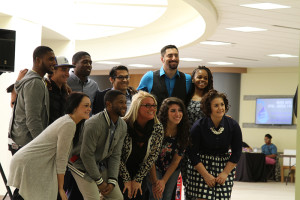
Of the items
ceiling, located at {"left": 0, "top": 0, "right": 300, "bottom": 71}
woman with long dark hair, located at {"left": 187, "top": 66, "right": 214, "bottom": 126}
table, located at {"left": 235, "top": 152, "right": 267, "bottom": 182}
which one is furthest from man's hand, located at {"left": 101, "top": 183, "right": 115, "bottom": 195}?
table, located at {"left": 235, "top": 152, "right": 267, "bottom": 182}

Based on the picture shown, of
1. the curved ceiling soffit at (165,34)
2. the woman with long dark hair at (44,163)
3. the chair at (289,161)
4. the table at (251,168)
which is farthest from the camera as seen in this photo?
the chair at (289,161)

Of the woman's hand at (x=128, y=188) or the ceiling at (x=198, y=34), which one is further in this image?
the ceiling at (x=198, y=34)

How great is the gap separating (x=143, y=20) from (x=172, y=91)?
768 cm

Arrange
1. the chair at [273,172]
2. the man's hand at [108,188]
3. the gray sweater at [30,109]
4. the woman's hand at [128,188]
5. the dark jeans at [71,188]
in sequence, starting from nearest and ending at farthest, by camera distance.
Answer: the gray sweater at [30,109], the man's hand at [108,188], the dark jeans at [71,188], the woman's hand at [128,188], the chair at [273,172]

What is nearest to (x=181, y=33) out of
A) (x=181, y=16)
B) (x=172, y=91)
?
(x=181, y=16)

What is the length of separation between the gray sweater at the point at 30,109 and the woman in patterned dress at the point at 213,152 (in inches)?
58.1

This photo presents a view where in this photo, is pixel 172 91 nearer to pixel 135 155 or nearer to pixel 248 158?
pixel 135 155

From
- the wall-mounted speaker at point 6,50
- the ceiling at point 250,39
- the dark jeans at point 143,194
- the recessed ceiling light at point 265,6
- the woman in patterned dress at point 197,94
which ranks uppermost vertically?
the recessed ceiling light at point 265,6

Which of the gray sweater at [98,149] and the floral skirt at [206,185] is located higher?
the gray sweater at [98,149]

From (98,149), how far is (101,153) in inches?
1.7

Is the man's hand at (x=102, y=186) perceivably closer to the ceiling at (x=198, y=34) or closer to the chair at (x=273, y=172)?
the ceiling at (x=198, y=34)

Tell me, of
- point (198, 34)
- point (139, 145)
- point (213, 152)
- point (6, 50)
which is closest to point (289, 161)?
point (198, 34)

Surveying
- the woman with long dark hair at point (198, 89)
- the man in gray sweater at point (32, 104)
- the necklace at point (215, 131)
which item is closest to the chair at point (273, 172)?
the woman with long dark hair at point (198, 89)

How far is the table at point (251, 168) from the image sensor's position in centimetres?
1461
